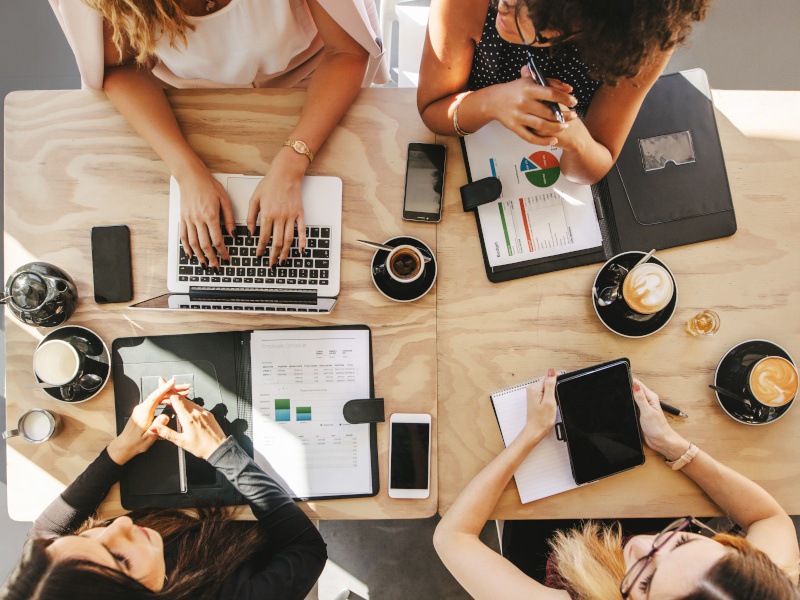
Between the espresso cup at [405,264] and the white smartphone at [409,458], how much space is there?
0.98 ft

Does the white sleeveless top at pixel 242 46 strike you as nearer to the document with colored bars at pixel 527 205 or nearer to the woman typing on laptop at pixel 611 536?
the document with colored bars at pixel 527 205

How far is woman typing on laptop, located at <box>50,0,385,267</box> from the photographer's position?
1.12 meters

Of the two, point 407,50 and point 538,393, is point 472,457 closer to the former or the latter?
point 538,393

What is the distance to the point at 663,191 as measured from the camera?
122 cm

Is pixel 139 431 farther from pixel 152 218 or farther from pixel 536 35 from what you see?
pixel 536 35

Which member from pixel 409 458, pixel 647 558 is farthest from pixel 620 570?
pixel 409 458

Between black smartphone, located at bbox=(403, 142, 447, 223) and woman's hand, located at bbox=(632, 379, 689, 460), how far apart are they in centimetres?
58

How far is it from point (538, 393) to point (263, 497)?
0.61m

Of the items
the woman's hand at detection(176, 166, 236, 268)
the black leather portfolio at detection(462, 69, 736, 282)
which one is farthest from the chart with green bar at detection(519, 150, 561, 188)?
the woman's hand at detection(176, 166, 236, 268)

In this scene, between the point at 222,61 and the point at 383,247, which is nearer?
the point at 383,247

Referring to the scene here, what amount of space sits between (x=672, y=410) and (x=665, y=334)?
0.54 ft

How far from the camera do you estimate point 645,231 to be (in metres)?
1.21

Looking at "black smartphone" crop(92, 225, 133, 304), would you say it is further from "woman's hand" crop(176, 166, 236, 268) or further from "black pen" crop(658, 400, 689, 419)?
"black pen" crop(658, 400, 689, 419)

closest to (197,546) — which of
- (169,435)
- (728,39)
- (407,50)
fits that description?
(169,435)
